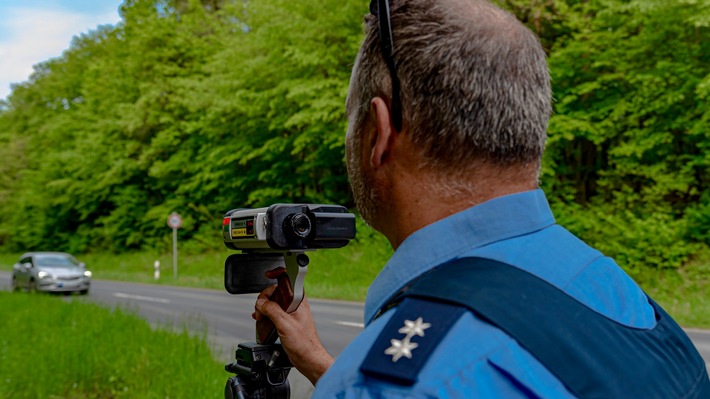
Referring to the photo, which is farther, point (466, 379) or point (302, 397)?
point (302, 397)

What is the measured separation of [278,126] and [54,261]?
788 centimetres

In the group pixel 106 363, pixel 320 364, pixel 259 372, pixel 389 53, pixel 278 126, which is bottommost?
pixel 106 363

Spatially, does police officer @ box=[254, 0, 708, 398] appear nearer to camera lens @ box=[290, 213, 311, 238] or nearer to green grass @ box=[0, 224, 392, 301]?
camera lens @ box=[290, 213, 311, 238]

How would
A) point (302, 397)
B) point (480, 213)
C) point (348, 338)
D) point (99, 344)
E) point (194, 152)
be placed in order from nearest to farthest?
point (480, 213) → point (302, 397) → point (99, 344) → point (348, 338) → point (194, 152)

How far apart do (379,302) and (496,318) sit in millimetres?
258

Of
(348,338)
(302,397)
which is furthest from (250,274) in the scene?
(348,338)

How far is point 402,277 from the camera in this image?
110 cm

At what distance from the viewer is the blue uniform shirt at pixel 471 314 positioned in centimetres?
86

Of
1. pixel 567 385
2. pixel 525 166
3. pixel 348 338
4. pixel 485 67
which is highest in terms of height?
pixel 485 67

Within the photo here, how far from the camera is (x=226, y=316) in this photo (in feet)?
45.8

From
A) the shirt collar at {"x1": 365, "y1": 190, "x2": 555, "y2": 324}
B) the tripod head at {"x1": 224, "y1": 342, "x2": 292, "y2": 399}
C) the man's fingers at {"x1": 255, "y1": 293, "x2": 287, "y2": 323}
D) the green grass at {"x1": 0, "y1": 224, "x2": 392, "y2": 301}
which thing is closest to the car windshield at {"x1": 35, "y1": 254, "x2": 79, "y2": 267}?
the green grass at {"x1": 0, "y1": 224, "x2": 392, "y2": 301}

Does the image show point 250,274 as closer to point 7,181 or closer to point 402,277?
point 402,277

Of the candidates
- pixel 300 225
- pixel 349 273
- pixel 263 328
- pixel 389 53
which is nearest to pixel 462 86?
pixel 389 53

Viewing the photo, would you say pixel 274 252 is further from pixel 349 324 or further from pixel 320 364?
pixel 349 324
